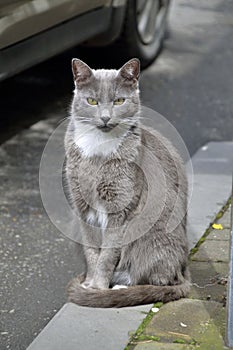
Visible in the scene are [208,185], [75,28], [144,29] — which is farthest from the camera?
[144,29]

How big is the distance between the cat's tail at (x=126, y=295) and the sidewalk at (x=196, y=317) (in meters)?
0.05

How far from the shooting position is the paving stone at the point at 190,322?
320 centimetres

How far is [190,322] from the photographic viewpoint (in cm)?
333

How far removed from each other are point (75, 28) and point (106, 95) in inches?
107

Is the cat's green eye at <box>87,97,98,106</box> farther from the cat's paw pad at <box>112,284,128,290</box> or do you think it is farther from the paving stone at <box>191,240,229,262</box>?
the paving stone at <box>191,240,229,262</box>

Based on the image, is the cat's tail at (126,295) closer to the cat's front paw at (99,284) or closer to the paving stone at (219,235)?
the cat's front paw at (99,284)

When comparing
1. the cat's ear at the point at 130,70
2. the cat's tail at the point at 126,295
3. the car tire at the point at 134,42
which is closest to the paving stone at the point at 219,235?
the cat's tail at the point at 126,295

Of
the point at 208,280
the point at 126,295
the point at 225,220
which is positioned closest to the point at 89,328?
the point at 126,295

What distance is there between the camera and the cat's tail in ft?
11.4

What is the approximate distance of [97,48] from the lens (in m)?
7.73

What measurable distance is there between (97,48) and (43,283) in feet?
13.1

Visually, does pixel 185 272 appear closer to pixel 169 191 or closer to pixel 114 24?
pixel 169 191

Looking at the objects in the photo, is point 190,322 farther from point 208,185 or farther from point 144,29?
point 144,29

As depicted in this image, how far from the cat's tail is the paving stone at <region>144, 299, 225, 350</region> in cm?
5
